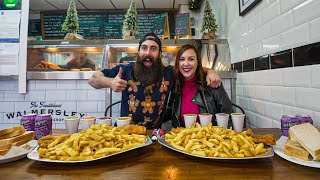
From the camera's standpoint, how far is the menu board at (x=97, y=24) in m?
5.05

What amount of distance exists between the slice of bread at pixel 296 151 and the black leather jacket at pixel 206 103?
1017mm

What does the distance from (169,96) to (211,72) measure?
0.44 metres

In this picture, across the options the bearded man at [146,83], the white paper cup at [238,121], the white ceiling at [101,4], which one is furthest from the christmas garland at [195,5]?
the white paper cup at [238,121]

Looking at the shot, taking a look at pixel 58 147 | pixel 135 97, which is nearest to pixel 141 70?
pixel 135 97

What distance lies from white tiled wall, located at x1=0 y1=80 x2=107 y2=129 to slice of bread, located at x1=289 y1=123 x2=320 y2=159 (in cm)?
205

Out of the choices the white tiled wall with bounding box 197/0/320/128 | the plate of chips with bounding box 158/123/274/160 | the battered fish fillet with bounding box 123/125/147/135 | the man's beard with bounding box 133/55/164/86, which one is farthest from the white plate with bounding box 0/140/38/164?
the white tiled wall with bounding box 197/0/320/128

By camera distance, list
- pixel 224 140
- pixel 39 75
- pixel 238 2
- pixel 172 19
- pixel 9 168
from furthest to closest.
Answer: pixel 172 19
pixel 39 75
pixel 238 2
pixel 224 140
pixel 9 168

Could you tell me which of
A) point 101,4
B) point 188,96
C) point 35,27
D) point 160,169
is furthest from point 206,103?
point 35,27

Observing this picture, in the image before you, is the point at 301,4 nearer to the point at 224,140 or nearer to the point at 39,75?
the point at 224,140

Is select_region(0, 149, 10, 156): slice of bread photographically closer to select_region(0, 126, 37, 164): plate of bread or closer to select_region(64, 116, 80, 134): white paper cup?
select_region(0, 126, 37, 164): plate of bread

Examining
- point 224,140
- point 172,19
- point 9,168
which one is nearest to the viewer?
point 9,168

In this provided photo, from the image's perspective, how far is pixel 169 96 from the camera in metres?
1.96

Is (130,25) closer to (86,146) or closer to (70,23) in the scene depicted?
(70,23)

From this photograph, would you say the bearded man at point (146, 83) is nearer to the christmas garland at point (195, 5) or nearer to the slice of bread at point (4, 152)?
the slice of bread at point (4, 152)
